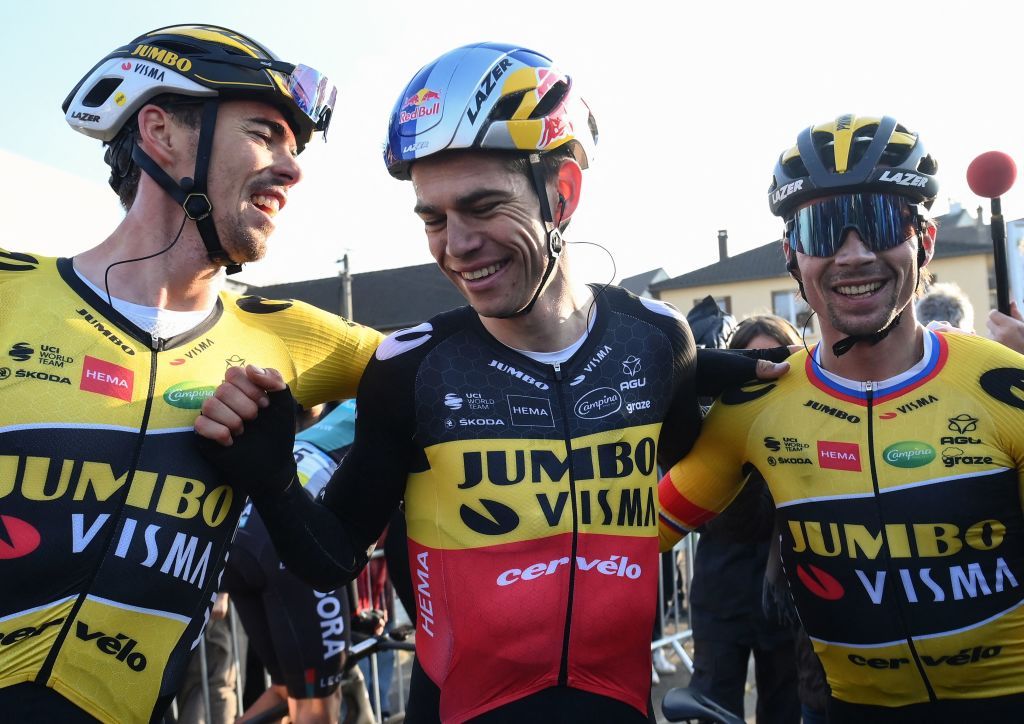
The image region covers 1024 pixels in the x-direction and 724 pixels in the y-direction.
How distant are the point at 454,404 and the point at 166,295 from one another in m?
1.00

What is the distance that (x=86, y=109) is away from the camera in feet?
8.75

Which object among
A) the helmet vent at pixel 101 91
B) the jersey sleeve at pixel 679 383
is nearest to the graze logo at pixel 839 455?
the jersey sleeve at pixel 679 383

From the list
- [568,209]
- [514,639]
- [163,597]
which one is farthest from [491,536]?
[568,209]

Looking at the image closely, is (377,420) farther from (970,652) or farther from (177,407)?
(970,652)

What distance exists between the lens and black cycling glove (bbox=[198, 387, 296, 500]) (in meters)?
2.18

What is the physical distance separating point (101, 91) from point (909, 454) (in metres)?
2.99

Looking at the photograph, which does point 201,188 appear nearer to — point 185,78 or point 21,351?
point 185,78

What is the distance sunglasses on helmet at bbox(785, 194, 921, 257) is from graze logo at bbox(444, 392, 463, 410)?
4.62 feet

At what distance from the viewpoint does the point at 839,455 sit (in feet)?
8.80

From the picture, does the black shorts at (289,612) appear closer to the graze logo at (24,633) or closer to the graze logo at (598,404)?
the graze logo at (24,633)

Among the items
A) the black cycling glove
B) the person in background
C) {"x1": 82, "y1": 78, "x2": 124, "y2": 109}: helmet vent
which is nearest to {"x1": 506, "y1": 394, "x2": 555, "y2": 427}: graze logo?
the black cycling glove

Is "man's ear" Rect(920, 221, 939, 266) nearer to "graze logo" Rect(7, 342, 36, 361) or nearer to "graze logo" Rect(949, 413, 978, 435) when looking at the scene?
"graze logo" Rect(949, 413, 978, 435)

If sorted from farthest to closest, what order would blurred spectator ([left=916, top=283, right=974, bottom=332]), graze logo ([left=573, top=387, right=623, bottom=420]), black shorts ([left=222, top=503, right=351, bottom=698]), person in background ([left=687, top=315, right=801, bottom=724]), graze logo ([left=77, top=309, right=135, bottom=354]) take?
blurred spectator ([left=916, top=283, right=974, bottom=332]) < person in background ([left=687, top=315, right=801, bottom=724]) < black shorts ([left=222, top=503, right=351, bottom=698]) < graze logo ([left=573, top=387, right=623, bottom=420]) < graze logo ([left=77, top=309, right=135, bottom=354])

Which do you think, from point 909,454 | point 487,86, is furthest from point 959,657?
point 487,86
